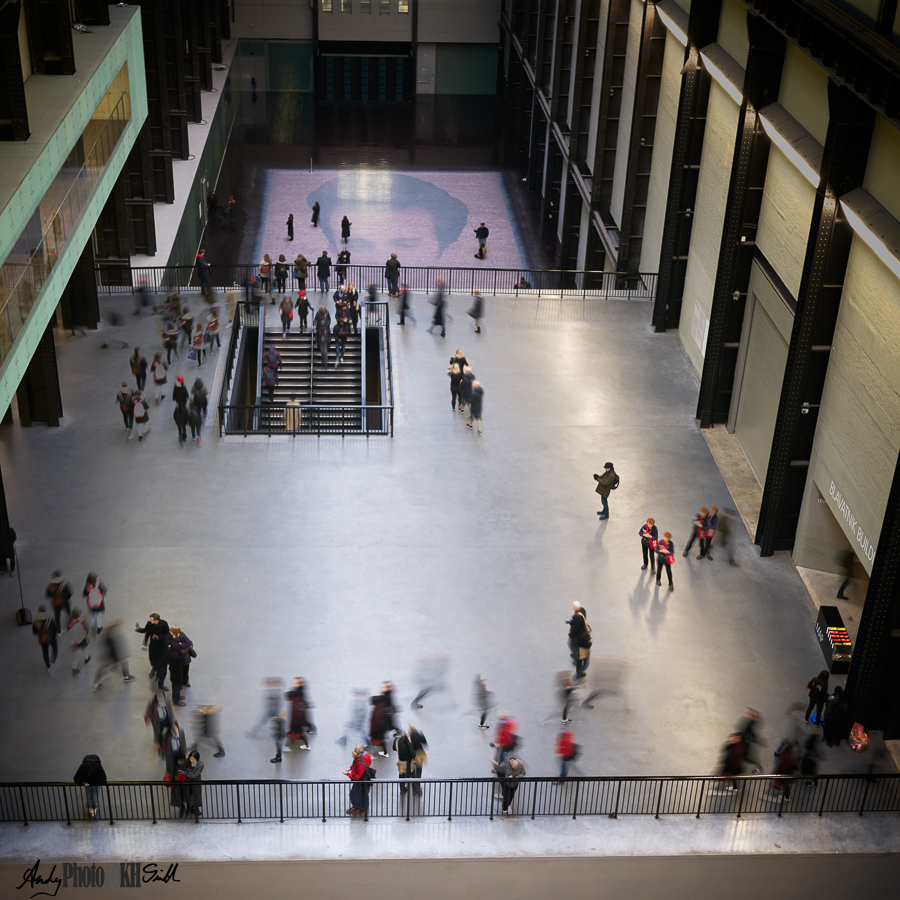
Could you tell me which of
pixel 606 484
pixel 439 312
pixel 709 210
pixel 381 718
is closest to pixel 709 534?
pixel 606 484

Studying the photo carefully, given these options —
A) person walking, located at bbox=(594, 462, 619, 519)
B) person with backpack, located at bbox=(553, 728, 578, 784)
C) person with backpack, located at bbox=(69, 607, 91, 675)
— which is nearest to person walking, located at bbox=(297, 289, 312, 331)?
person walking, located at bbox=(594, 462, 619, 519)

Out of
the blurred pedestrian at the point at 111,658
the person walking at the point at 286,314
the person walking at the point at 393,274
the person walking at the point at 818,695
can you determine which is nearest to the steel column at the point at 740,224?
the person walking at the point at 818,695

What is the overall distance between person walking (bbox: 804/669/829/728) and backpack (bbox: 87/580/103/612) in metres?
12.2

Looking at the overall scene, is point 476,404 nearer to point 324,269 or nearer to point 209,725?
point 324,269

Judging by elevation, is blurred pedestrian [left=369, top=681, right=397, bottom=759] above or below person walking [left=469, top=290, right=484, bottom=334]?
below

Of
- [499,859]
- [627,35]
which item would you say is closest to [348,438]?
[499,859]

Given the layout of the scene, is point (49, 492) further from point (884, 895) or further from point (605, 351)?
point (884, 895)

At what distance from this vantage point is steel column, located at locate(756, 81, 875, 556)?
19.2 m

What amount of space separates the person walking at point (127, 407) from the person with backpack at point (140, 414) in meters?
0.10

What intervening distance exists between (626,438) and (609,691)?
8537 mm

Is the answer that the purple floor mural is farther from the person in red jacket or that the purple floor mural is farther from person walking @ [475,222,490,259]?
the person in red jacket

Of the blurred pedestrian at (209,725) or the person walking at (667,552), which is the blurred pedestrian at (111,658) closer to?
the blurred pedestrian at (209,725)

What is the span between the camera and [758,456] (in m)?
25.2

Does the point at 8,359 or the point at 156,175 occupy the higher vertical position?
the point at 8,359
